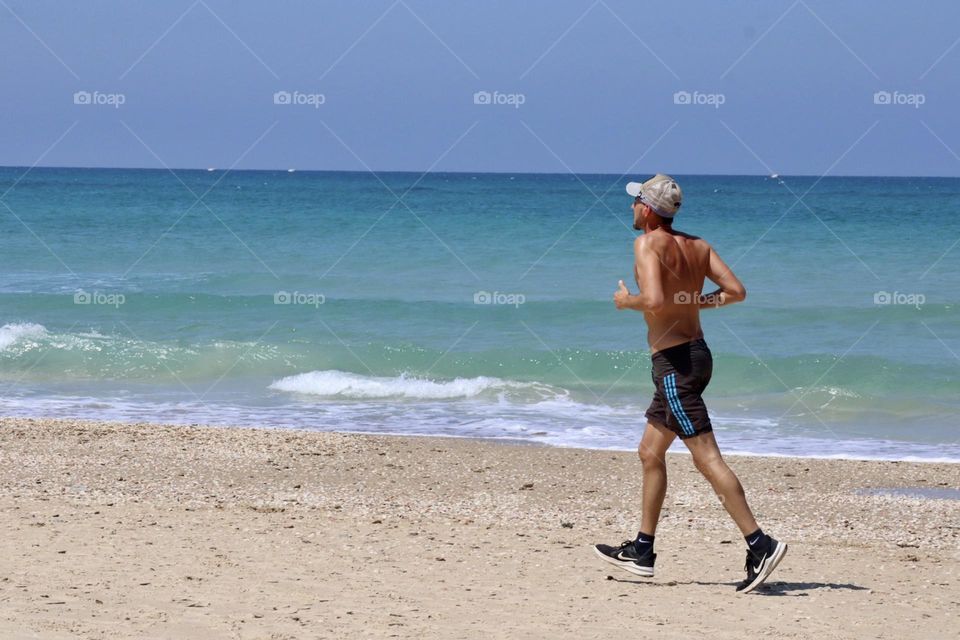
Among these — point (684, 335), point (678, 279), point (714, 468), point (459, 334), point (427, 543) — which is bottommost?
point (427, 543)

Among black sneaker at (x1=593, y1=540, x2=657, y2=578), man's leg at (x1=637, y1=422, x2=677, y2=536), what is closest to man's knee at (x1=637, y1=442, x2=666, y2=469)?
man's leg at (x1=637, y1=422, x2=677, y2=536)

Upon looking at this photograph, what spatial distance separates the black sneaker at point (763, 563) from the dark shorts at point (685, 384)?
60cm

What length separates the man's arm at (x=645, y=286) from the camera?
15.5ft

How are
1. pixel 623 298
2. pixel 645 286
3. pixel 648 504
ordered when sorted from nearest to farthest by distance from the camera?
pixel 623 298 < pixel 645 286 < pixel 648 504

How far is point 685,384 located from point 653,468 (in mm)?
463

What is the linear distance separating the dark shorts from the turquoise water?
4982 mm

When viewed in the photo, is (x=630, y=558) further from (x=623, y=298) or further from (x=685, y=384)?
(x=623, y=298)

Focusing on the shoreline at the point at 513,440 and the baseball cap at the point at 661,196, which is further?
the shoreline at the point at 513,440

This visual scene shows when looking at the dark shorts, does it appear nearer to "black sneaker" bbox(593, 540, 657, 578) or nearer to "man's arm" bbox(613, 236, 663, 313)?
"man's arm" bbox(613, 236, 663, 313)

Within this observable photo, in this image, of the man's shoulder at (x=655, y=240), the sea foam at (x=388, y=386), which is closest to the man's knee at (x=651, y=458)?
the man's shoulder at (x=655, y=240)

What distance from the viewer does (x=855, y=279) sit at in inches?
918

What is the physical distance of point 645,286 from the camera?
4.82 m

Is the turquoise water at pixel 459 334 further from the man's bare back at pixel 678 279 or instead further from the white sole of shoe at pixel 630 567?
the man's bare back at pixel 678 279

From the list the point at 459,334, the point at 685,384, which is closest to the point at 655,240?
the point at 685,384
